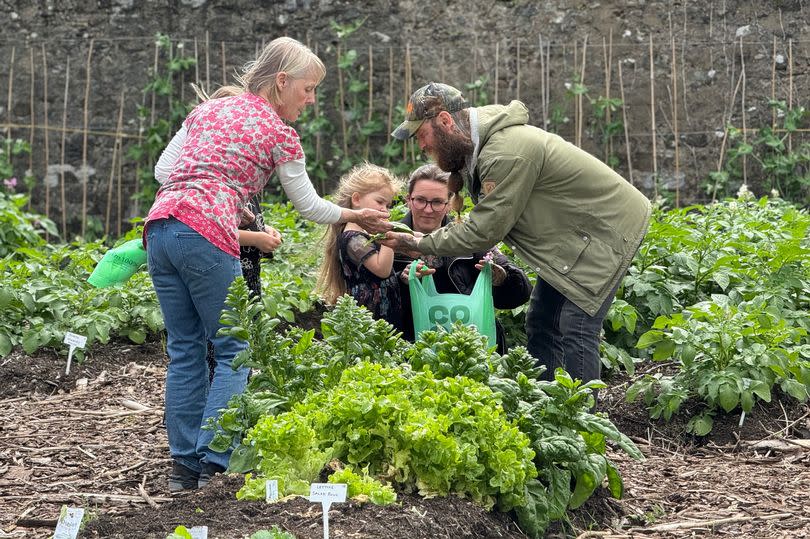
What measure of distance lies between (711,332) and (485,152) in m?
1.26

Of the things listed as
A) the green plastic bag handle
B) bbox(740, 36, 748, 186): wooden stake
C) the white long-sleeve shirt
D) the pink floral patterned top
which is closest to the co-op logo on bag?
the white long-sleeve shirt

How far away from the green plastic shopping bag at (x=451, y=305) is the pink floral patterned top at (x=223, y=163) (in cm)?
83

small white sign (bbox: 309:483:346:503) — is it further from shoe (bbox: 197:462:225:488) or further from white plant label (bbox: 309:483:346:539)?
shoe (bbox: 197:462:225:488)

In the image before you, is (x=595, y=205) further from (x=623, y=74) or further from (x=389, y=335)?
(x=623, y=74)

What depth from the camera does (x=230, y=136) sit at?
3.54 metres

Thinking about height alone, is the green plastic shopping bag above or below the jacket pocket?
below

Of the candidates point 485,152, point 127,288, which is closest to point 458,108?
point 485,152

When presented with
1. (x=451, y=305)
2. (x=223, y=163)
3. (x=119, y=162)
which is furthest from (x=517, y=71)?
(x=223, y=163)

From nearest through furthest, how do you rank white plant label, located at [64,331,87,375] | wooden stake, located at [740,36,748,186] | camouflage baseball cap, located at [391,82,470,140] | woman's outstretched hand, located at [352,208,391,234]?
camouflage baseball cap, located at [391,82,470,140], woman's outstretched hand, located at [352,208,391,234], white plant label, located at [64,331,87,375], wooden stake, located at [740,36,748,186]

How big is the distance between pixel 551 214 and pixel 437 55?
18.6 ft

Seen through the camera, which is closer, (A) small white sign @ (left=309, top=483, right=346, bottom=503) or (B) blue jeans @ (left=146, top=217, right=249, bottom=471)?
(A) small white sign @ (left=309, top=483, right=346, bottom=503)

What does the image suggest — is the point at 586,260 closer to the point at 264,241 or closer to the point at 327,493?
the point at 264,241

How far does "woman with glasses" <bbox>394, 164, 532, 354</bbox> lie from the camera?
4.35 metres

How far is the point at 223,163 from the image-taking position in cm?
353
